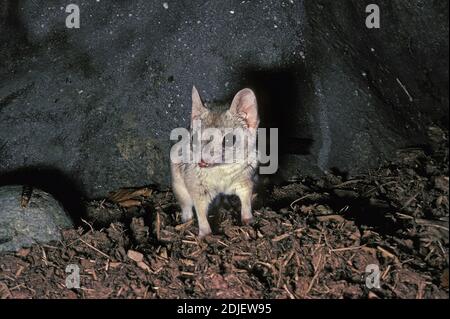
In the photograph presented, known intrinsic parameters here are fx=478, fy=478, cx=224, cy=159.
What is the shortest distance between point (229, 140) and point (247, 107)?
38 cm

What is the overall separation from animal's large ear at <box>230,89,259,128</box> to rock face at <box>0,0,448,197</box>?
157cm

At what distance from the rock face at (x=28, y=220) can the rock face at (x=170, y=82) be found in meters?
1.53

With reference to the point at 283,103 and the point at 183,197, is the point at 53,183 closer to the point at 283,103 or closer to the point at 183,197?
the point at 183,197

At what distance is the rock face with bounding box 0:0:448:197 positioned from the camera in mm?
5801

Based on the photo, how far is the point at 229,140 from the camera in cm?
489

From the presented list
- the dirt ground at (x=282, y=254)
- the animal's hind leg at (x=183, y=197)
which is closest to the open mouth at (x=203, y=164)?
the dirt ground at (x=282, y=254)

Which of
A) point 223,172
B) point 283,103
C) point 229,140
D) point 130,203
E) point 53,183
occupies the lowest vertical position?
point 130,203

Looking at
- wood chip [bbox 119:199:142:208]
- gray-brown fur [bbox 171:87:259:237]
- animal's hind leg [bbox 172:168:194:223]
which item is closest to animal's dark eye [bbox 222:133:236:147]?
gray-brown fur [bbox 171:87:259:237]

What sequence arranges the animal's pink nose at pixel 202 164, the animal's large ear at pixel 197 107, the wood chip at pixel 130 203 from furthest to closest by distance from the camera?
the wood chip at pixel 130 203
the animal's large ear at pixel 197 107
the animal's pink nose at pixel 202 164

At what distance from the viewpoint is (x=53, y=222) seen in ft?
16.4

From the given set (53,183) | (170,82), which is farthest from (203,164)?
(53,183)

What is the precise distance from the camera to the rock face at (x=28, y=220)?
15.6 feet

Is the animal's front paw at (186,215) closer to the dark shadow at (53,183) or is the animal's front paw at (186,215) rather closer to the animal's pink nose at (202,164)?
the animal's pink nose at (202,164)

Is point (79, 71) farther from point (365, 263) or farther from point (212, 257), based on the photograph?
point (365, 263)
